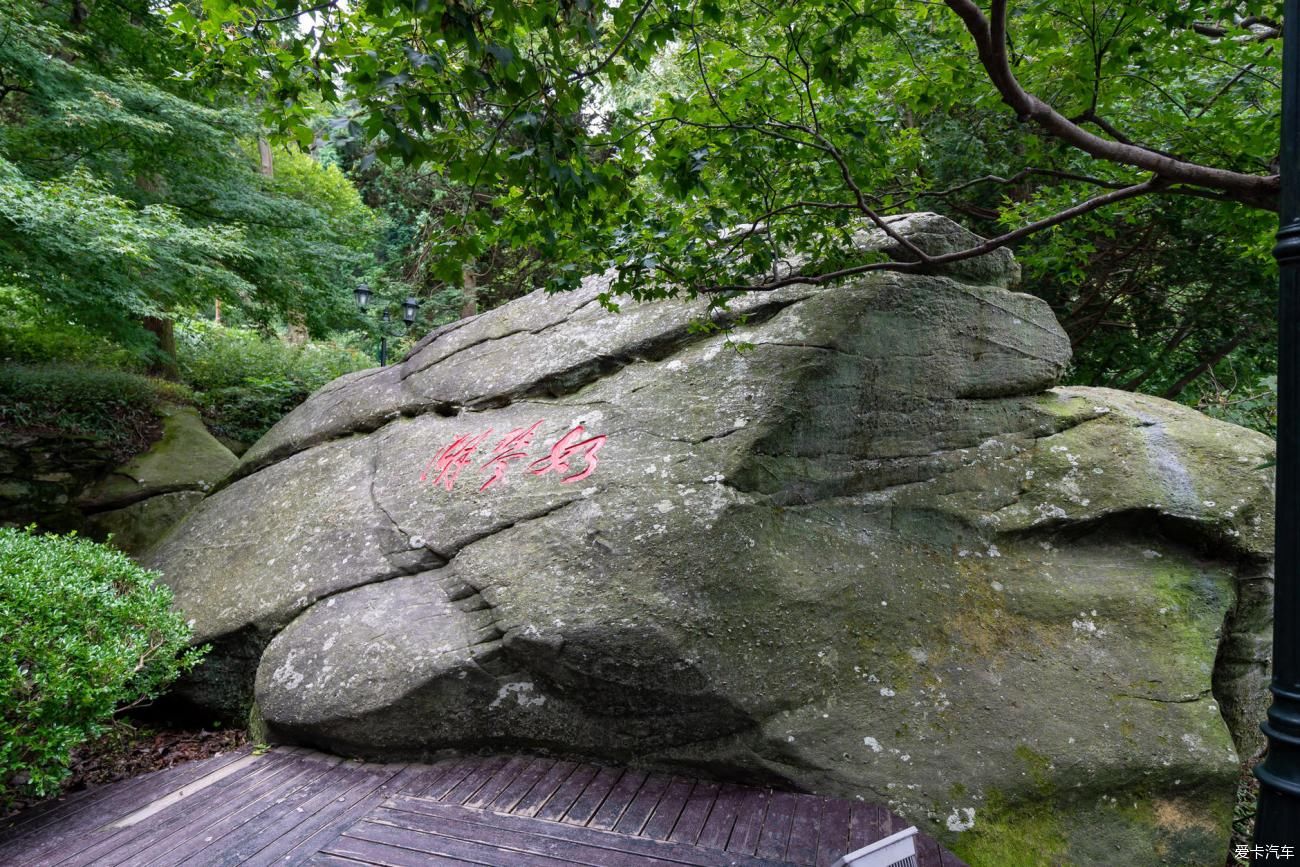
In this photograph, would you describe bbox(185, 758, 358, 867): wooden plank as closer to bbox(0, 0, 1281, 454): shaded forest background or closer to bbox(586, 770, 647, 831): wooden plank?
→ bbox(586, 770, 647, 831): wooden plank

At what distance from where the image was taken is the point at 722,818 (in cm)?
353

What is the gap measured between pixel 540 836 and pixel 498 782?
59 centimetres

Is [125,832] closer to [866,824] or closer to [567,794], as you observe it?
[567,794]

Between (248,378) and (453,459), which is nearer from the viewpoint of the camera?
(453,459)

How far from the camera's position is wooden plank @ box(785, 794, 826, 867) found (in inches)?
126

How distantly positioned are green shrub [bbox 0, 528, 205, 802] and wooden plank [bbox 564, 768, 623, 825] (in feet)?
8.17

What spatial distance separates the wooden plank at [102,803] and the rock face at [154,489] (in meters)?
3.16

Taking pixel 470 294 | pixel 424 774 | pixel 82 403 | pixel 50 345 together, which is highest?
pixel 470 294

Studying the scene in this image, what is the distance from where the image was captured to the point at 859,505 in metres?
4.51


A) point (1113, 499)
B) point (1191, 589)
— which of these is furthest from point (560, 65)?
point (1191, 589)

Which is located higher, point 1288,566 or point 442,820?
point 1288,566

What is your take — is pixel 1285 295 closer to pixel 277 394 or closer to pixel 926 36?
pixel 926 36

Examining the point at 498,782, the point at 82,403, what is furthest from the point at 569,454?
the point at 82,403

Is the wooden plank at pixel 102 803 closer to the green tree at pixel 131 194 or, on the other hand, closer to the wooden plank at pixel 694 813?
the wooden plank at pixel 694 813
